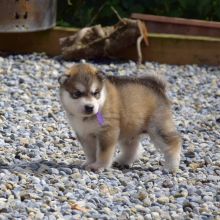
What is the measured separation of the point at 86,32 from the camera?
817 cm

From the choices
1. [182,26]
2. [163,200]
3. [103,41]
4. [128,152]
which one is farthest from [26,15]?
[163,200]

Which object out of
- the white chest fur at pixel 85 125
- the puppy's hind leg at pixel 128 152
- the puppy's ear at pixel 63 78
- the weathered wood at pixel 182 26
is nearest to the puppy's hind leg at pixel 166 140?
the puppy's hind leg at pixel 128 152

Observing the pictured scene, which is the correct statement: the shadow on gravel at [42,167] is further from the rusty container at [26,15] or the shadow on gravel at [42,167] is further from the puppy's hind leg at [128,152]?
the rusty container at [26,15]

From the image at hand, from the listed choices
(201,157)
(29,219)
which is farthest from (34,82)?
(29,219)

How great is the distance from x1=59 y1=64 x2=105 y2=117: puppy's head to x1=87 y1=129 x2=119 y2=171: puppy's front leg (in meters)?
0.16

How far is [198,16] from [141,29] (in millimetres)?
1395

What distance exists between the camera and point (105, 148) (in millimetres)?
4434

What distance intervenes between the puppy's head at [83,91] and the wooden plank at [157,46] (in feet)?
12.2

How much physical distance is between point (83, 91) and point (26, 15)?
3.68 meters

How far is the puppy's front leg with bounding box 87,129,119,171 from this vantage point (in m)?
4.42

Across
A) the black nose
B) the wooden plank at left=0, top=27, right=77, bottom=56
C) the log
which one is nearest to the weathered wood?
the log

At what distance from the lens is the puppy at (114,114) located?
441 cm

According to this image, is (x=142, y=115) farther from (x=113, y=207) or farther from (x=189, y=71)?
(x=189, y=71)

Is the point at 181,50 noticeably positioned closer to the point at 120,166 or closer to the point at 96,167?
the point at 120,166
